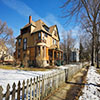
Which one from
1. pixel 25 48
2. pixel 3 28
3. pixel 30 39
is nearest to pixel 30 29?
pixel 30 39

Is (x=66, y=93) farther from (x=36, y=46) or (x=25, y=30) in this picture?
(x=25, y=30)

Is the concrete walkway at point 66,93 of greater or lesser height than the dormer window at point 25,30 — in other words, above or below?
below

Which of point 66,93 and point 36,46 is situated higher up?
point 36,46

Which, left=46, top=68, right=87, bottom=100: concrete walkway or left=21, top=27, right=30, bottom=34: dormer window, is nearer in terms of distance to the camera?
left=46, top=68, right=87, bottom=100: concrete walkway

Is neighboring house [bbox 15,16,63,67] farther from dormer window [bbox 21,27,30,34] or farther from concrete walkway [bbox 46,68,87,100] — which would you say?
concrete walkway [bbox 46,68,87,100]

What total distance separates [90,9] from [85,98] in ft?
32.1

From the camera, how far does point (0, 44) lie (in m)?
28.0

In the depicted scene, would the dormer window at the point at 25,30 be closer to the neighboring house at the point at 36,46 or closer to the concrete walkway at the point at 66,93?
the neighboring house at the point at 36,46

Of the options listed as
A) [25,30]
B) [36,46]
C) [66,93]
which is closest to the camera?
[66,93]

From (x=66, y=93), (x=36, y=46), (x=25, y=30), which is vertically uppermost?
(x=25, y=30)

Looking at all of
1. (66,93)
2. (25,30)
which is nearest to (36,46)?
(25,30)

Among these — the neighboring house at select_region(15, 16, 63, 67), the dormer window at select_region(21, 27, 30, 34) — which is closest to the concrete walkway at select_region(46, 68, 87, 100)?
the neighboring house at select_region(15, 16, 63, 67)

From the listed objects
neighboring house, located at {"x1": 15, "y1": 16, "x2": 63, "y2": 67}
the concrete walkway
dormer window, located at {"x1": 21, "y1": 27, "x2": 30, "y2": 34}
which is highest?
dormer window, located at {"x1": 21, "y1": 27, "x2": 30, "y2": 34}

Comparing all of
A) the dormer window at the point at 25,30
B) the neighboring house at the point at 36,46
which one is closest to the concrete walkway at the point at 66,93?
the neighboring house at the point at 36,46
